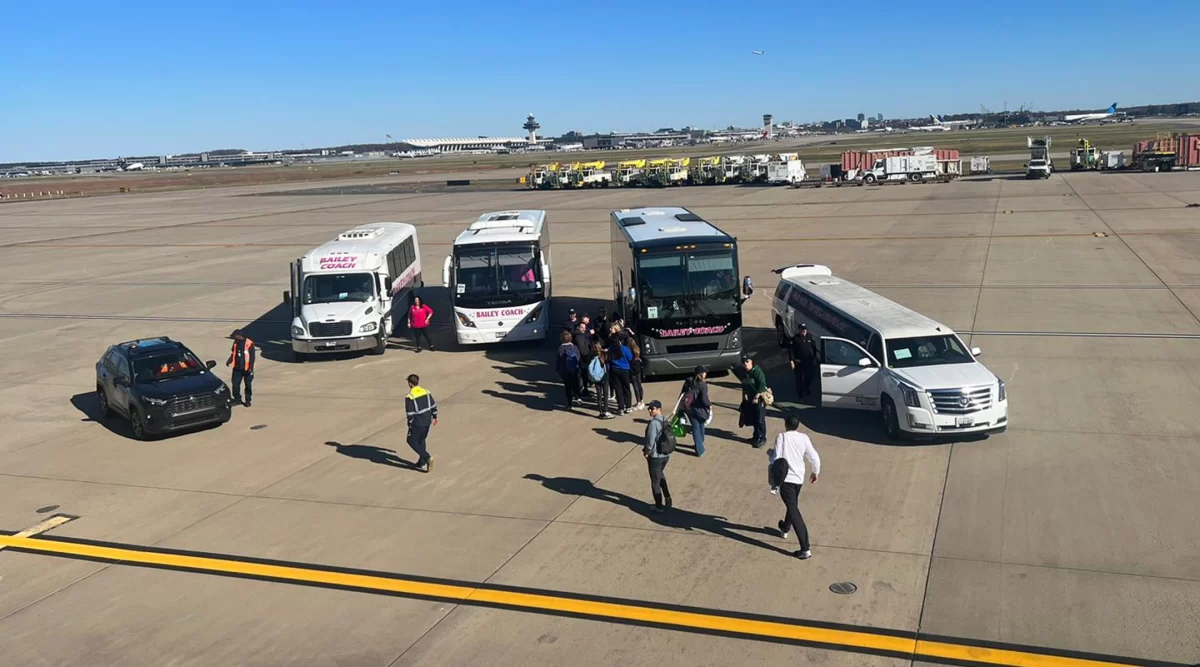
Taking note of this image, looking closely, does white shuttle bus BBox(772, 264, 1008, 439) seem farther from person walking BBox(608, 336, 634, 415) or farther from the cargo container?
the cargo container

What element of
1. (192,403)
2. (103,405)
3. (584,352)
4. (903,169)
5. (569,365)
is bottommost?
(103,405)

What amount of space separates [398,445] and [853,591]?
816 cm

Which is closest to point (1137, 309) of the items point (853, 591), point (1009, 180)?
point (853, 591)

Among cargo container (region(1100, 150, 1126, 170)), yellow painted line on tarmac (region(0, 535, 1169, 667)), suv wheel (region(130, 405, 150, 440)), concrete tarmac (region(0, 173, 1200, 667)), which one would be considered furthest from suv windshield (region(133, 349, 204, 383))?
cargo container (region(1100, 150, 1126, 170))

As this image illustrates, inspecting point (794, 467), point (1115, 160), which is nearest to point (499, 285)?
point (794, 467)

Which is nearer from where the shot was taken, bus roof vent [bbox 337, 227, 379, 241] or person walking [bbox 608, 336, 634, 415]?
person walking [bbox 608, 336, 634, 415]

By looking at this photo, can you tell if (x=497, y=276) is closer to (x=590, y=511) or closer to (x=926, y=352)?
(x=926, y=352)

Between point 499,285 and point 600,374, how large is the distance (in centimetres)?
717

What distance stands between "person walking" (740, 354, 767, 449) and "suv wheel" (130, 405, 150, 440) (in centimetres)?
1015

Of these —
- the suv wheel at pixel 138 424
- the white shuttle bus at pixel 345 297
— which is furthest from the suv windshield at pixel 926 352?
the suv wheel at pixel 138 424

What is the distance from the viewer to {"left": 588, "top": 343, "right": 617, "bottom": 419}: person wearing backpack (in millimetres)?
15336

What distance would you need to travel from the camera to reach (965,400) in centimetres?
1314

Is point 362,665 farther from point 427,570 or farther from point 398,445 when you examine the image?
point 398,445

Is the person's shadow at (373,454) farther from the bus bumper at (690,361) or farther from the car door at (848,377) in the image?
the car door at (848,377)
